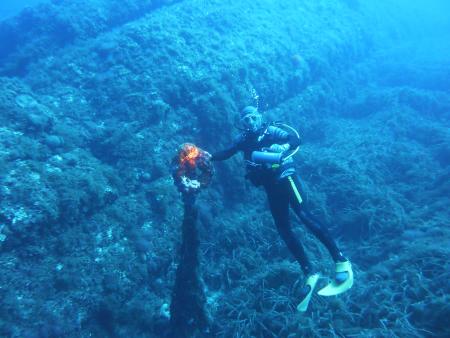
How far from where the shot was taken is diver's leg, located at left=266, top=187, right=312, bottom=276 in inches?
212

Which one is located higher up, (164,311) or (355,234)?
(355,234)

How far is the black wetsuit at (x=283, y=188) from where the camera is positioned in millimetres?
5156

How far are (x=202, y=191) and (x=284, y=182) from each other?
316 centimetres

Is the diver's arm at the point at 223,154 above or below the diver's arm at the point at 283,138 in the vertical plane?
below

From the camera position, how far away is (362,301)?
5.44m

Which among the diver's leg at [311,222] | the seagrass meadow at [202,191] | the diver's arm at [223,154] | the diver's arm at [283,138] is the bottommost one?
the seagrass meadow at [202,191]

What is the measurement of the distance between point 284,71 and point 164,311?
1002 centimetres

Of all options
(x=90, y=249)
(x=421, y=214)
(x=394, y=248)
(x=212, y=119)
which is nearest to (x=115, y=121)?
(x=212, y=119)

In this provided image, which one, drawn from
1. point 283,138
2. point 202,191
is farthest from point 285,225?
point 202,191

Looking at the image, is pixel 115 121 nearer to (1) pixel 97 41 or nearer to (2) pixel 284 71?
(1) pixel 97 41

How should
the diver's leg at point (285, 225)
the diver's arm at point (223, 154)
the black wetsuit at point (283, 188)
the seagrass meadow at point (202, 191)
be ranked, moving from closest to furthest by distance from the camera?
the black wetsuit at point (283, 188), the seagrass meadow at point (202, 191), the diver's leg at point (285, 225), the diver's arm at point (223, 154)

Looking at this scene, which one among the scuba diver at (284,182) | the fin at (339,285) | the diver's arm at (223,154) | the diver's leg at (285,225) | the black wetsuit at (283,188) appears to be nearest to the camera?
the fin at (339,285)

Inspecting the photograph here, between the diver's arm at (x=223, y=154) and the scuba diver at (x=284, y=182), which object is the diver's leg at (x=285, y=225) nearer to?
the scuba diver at (x=284, y=182)

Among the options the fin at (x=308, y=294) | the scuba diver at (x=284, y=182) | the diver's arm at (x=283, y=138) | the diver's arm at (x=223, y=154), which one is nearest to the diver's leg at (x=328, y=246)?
the scuba diver at (x=284, y=182)
